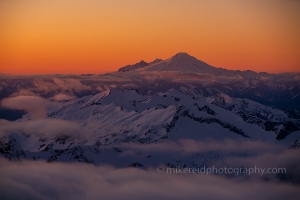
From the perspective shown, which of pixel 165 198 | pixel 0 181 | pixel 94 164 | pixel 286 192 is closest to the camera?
pixel 0 181

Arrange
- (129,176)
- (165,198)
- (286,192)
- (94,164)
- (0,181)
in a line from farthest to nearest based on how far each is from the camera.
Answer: (94,164), (129,176), (286,192), (165,198), (0,181)

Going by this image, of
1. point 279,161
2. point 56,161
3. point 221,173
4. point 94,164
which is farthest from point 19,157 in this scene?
point 279,161

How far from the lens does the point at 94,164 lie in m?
197

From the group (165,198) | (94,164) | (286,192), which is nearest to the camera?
(165,198)

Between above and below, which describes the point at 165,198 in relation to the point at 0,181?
below

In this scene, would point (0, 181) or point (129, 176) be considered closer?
point (0, 181)

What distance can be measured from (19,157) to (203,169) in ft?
253

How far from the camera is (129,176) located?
7234 inches

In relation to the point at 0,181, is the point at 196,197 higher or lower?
lower

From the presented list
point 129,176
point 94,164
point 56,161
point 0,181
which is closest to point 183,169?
point 129,176

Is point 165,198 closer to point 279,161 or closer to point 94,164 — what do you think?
point 94,164

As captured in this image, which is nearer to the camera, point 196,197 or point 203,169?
point 196,197

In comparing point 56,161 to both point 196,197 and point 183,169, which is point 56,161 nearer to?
point 183,169

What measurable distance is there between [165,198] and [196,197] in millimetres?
10730
